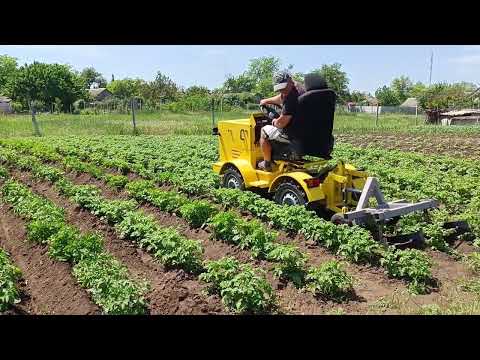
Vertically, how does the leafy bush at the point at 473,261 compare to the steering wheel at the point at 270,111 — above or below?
below

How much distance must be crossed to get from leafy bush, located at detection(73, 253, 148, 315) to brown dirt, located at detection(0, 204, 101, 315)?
0.13 m

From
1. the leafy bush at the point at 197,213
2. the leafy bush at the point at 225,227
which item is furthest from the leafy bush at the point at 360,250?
the leafy bush at the point at 197,213

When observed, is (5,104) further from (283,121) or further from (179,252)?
(179,252)

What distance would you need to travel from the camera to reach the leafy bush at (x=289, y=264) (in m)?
5.33

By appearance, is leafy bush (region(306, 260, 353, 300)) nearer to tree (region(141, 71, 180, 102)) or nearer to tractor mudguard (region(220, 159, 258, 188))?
tractor mudguard (region(220, 159, 258, 188))

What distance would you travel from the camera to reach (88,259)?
5.57 metres

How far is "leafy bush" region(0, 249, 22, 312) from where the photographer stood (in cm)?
465

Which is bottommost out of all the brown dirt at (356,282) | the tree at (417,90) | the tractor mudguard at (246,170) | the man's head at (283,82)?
the brown dirt at (356,282)

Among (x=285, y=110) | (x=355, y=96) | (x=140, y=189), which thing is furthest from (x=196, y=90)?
(x=285, y=110)

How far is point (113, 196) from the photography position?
9.52m

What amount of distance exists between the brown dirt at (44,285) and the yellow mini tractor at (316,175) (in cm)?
338

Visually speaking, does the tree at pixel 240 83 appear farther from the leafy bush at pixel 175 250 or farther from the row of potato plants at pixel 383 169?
the leafy bush at pixel 175 250

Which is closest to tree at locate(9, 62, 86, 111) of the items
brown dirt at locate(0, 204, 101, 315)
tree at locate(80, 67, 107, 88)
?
tree at locate(80, 67, 107, 88)
